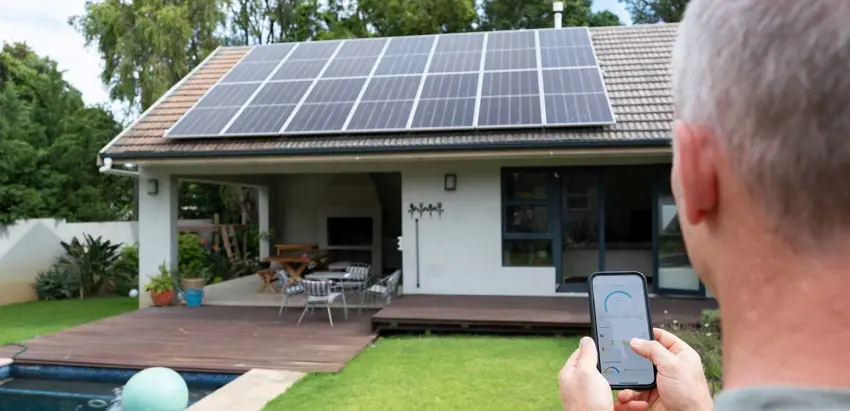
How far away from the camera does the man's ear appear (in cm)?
68

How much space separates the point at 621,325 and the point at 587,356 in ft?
1.23

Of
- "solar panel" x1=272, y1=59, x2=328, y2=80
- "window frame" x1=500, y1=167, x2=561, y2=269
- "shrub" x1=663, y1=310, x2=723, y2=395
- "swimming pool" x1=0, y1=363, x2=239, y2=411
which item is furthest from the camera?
"solar panel" x1=272, y1=59, x2=328, y2=80

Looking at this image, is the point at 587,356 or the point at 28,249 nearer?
the point at 587,356

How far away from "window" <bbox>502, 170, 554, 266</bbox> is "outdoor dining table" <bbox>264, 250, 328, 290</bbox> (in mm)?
3891

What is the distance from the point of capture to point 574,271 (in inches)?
434

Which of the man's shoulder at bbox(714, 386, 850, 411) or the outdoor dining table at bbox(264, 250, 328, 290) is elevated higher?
the man's shoulder at bbox(714, 386, 850, 411)

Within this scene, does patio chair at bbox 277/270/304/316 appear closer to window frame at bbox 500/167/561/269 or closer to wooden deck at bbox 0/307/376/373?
wooden deck at bbox 0/307/376/373

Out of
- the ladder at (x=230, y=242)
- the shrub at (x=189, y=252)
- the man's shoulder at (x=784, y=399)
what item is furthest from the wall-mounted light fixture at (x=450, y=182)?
the man's shoulder at (x=784, y=399)

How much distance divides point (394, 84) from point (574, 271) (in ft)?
15.9

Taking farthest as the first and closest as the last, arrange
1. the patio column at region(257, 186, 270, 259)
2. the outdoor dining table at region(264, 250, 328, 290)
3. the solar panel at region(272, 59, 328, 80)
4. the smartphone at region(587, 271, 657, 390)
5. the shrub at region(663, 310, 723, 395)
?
the patio column at region(257, 186, 270, 259) < the solar panel at region(272, 59, 328, 80) < the outdoor dining table at region(264, 250, 328, 290) < the shrub at region(663, 310, 723, 395) < the smartphone at region(587, 271, 657, 390)

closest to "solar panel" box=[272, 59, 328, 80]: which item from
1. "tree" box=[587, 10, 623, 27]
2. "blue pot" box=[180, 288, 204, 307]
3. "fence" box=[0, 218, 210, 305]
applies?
"blue pot" box=[180, 288, 204, 307]

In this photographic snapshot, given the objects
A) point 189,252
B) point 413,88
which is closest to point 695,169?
point 413,88

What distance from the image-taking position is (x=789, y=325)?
0.62m

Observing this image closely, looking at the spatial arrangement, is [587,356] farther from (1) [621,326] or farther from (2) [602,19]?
(2) [602,19]
